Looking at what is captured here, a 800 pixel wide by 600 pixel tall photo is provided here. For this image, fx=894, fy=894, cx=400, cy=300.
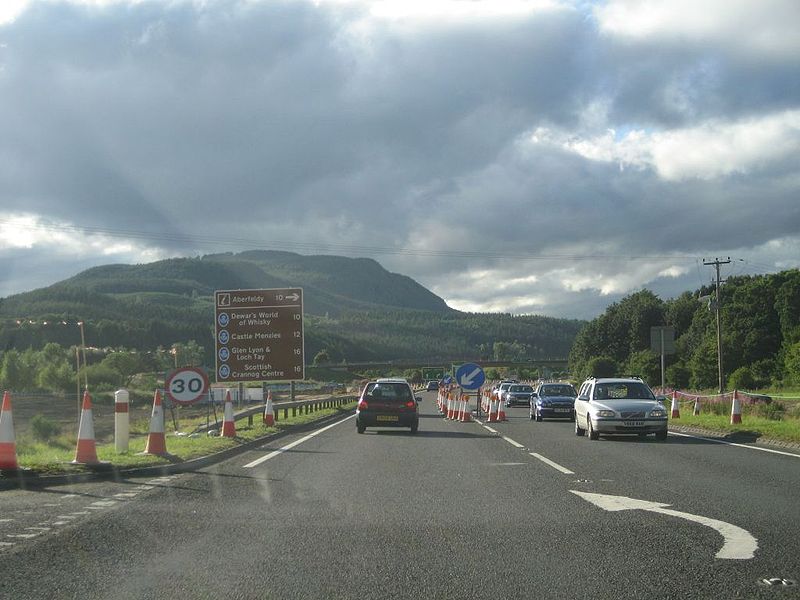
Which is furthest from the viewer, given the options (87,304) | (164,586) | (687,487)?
(87,304)

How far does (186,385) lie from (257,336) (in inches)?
596

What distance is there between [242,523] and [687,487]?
18.4ft

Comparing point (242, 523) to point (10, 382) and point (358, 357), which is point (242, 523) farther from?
point (358, 357)

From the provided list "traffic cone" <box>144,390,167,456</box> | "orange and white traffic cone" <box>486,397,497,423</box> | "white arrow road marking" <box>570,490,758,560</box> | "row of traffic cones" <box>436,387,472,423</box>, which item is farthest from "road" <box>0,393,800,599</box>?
"row of traffic cones" <box>436,387,472,423</box>

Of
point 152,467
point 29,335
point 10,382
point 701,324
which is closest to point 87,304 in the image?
point 10,382

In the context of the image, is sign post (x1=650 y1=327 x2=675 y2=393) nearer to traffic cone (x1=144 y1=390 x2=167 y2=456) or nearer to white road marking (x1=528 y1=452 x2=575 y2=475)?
white road marking (x1=528 y1=452 x2=575 y2=475)

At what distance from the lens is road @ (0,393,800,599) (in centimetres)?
604

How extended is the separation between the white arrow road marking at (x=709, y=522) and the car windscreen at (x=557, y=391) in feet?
76.4

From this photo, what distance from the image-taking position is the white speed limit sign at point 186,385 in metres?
17.7

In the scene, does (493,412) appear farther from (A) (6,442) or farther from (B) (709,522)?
(B) (709,522)

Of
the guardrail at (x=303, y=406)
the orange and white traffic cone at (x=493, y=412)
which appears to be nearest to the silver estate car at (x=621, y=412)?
the orange and white traffic cone at (x=493, y=412)

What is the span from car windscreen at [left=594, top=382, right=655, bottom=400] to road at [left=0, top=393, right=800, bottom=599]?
25.5 feet

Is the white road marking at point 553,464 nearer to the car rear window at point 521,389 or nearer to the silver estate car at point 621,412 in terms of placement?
the silver estate car at point 621,412

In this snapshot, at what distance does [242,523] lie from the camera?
8.58 metres
